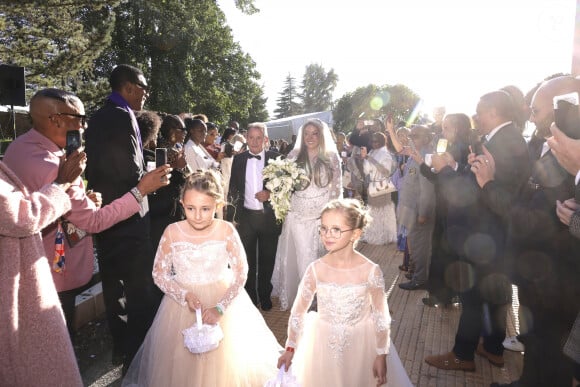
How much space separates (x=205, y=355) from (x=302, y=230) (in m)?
2.61

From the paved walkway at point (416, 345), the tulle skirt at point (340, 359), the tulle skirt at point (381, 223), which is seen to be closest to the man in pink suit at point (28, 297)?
the tulle skirt at point (340, 359)

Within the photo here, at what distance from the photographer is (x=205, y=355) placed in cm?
297

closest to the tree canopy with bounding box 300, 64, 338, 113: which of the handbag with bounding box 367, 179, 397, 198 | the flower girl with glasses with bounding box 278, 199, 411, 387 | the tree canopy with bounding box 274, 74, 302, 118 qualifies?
the tree canopy with bounding box 274, 74, 302, 118

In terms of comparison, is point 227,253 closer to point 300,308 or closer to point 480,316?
point 300,308

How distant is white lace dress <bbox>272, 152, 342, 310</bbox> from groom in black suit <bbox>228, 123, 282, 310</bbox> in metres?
0.22

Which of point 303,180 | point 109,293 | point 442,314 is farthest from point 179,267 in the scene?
point 442,314

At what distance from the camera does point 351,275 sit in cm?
288

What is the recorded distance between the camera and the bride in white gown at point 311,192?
5.24 metres

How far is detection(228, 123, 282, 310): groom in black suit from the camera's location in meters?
5.46

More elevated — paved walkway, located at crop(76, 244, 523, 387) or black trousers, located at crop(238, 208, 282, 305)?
black trousers, located at crop(238, 208, 282, 305)

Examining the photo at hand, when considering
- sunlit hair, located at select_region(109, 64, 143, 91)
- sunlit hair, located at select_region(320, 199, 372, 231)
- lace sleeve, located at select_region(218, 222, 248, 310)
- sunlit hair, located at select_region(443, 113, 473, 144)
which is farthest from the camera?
sunlit hair, located at select_region(443, 113, 473, 144)

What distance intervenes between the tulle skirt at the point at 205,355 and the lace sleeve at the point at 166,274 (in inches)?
4.7

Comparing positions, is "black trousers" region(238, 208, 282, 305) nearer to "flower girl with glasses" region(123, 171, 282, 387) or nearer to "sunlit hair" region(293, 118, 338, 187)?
"sunlit hair" region(293, 118, 338, 187)

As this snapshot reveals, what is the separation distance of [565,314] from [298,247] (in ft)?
10.8
